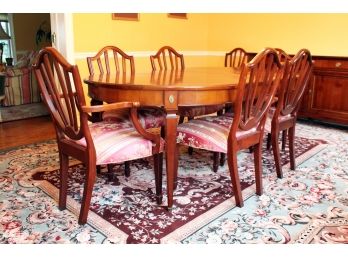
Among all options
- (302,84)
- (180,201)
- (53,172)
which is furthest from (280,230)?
(53,172)

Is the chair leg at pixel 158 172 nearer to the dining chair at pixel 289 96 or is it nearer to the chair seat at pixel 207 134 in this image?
the chair seat at pixel 207 134

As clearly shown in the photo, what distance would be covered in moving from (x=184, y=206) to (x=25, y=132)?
2398 mm

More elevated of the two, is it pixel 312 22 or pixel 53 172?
pixel 312 22

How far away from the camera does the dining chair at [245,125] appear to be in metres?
1.64

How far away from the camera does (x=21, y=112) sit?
4348 mm

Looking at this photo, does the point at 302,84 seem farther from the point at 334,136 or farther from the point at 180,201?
the point at 334,136

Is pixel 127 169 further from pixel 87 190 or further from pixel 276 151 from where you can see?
pixel 276 151

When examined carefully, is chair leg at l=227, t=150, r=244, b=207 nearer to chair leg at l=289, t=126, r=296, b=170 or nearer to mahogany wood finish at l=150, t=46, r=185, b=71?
chair leg at l=289, t=126, r=296, b=170

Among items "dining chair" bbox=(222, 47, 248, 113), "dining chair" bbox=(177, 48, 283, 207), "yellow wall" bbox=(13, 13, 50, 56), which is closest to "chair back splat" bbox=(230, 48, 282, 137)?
"dining chair" bbox=(177, 48, 283, 207)

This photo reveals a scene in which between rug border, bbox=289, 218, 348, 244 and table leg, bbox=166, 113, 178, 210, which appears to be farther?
table leg, bbox=166, 113, 178, 210

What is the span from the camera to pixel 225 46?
4777 millimetres

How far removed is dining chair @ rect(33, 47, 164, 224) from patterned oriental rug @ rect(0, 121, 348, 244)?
0.56 ft

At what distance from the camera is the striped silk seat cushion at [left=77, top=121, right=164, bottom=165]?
5.14ft
